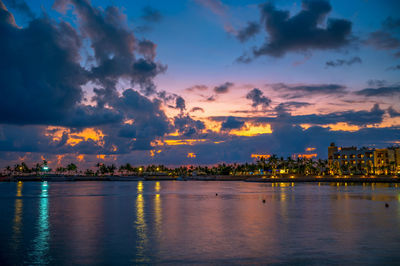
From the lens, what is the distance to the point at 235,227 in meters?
36.5

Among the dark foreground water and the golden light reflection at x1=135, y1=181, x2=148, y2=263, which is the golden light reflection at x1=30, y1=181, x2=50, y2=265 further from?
the golden light reflection at x1=135, y1=181, x2=148, y2=263

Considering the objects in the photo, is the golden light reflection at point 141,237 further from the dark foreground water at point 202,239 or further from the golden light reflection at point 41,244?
the golden light reflection at point 41,244

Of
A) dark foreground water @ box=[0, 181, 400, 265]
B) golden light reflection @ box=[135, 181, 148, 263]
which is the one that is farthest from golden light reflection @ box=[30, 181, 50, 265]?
golden light reflection @ box=[135, 181, 148, 263]

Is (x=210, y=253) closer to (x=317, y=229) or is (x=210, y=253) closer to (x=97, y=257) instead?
(x=97, y=257)

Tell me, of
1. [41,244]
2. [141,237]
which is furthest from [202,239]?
[41,244]

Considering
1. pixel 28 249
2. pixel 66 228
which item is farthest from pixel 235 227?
pixel 28 249

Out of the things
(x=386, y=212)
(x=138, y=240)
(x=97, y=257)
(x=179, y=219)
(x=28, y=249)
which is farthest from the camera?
(x=386, y=212)

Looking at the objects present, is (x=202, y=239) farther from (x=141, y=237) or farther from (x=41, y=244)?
(x=41, y=244)

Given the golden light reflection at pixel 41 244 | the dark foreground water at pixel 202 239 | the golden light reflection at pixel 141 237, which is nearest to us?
the golden light reflection at pixel 41 244

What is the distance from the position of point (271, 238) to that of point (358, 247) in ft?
22.0

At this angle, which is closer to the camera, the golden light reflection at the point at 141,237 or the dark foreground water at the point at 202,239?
the dark foreground water at the point at 202,239

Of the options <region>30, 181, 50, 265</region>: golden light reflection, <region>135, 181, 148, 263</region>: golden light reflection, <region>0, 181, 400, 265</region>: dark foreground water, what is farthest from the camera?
<region>135, 181, 148, 263</region>: golden light reflection

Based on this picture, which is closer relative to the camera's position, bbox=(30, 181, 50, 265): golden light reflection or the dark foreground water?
bbox=(30, 181, 50, 265): golden light reflection

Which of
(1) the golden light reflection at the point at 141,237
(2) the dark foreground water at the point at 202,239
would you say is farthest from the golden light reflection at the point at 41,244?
(1) the golden light reflection at the point at 141,237
